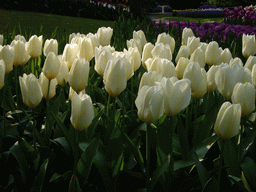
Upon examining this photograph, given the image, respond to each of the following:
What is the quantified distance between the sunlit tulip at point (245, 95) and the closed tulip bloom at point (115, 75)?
549mm

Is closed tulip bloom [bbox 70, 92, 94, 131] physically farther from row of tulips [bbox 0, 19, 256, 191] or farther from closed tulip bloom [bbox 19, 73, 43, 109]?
closed tulip bloom [bbox 19, 73, 43, 109]

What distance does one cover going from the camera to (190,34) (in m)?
2.82

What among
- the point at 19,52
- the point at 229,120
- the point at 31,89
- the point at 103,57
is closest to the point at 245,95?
the point at 229,120

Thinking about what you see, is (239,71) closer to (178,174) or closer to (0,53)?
(178,174)

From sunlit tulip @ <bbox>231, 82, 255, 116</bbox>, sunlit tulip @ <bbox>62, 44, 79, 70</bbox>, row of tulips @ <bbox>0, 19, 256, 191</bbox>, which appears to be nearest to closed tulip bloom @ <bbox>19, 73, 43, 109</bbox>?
row of tulips @ <bbox>0, 19, 256, 191</bbox>

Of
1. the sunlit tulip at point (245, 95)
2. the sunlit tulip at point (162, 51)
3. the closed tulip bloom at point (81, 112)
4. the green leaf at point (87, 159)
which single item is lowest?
the green leaf at point (87, 159)

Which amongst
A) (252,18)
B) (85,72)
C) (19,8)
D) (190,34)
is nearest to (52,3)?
(19,8)

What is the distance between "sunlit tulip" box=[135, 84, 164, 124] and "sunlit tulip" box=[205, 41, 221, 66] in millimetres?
1015

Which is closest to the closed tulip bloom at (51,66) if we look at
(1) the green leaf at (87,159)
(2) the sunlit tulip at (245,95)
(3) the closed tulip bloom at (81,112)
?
(3) the closed tulip bloom at (81,112)

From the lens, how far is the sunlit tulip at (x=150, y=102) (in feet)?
3.72

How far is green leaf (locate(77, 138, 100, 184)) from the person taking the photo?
1.26 metres

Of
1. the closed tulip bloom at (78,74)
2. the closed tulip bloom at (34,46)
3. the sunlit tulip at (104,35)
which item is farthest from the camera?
the sunlit tulip at (104,35)

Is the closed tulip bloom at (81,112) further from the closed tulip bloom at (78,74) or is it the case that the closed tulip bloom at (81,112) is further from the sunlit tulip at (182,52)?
the sunlit tulip at (182,52)

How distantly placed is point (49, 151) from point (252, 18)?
306 inches
